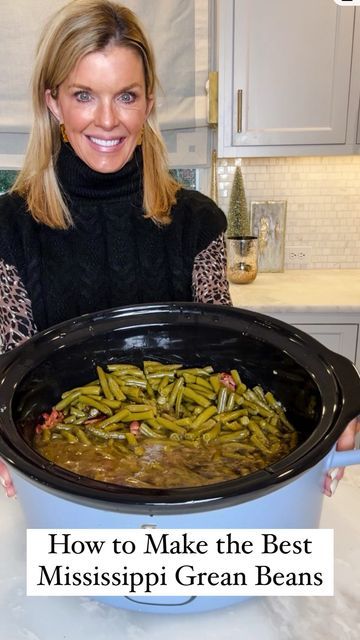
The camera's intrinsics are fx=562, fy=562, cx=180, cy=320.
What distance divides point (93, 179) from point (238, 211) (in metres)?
1.51

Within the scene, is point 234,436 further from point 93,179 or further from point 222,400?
point 93,179

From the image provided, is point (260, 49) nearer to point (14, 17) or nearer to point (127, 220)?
point (14, 17)

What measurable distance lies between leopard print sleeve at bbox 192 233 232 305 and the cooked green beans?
16.4 inches

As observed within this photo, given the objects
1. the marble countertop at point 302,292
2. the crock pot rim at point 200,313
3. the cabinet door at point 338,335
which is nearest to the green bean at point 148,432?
the crock pot rim at point 200,313

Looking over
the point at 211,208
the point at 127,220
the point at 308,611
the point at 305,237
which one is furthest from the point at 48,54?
the point at 305,237

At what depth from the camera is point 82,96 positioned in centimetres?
131

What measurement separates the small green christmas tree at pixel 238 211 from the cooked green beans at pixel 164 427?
1864 millimetres

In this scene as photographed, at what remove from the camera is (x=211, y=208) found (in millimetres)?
1596

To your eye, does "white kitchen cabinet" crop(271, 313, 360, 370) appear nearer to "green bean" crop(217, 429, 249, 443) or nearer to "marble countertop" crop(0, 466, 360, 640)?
"green bean" crop(217, 429, 249, 443)

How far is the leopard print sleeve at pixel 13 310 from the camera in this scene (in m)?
1.44

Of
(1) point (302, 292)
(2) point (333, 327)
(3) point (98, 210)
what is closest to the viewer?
(3) point (98, 210)

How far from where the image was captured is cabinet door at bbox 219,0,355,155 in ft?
7.89

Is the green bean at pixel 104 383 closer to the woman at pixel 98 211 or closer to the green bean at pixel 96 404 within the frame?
the green bean at pixel 96 404

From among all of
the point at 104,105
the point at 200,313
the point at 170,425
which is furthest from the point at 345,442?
the point at 104,105
